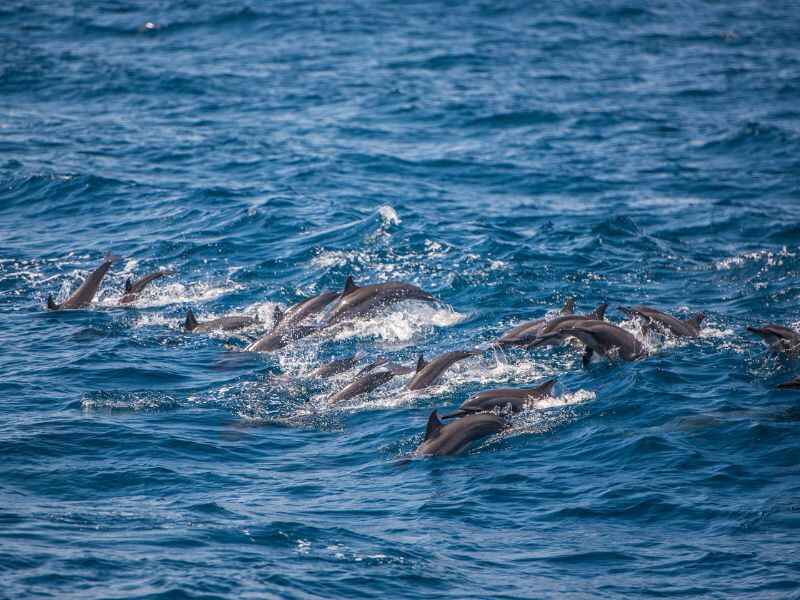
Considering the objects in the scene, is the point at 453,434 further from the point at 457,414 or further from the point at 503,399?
the point at 503,399

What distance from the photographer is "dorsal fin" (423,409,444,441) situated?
48.9ft

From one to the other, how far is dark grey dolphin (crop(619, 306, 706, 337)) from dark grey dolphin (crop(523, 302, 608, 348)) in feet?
2.67

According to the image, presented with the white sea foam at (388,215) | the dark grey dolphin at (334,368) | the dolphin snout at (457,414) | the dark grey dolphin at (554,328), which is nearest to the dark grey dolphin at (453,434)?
the dolphin snout at (457,414)

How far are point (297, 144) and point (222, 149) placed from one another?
94.1 inches

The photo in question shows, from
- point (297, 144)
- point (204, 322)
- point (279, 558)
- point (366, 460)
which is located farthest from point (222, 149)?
point (279, 558)

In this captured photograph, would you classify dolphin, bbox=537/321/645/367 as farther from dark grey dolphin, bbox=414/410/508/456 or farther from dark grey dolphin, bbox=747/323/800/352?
dark grey dolphin, bbox=414/410/508/456

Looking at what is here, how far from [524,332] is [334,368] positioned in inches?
131

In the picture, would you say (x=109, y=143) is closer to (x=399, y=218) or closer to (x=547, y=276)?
(x=399, y=218)

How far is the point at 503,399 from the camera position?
52.2 feet

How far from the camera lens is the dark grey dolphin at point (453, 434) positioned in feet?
49.5

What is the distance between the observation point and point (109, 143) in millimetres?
32469

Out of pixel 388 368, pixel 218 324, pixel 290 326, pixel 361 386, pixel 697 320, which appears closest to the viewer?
pixel 361 386

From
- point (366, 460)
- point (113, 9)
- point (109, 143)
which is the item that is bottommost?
point (366, 460)

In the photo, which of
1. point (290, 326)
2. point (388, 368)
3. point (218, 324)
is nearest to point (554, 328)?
point (388, 368)
